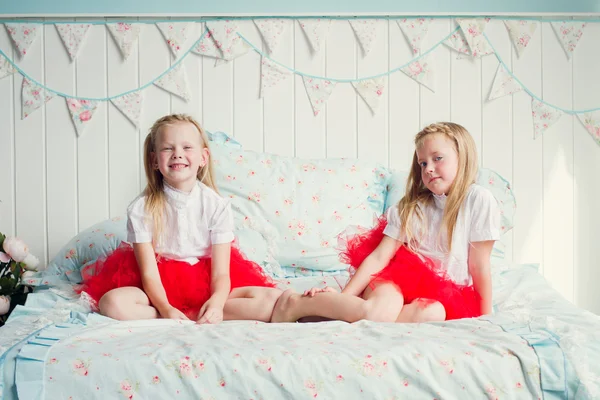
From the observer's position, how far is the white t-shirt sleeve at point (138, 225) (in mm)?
1836

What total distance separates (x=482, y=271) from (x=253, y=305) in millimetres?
586

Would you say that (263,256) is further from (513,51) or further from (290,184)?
(513,51)

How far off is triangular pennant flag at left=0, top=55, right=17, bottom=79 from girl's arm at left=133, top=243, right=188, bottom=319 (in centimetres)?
124

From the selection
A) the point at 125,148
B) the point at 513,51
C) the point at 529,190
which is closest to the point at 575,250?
the point at 529,190

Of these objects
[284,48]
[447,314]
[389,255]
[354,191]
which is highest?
[284,48]

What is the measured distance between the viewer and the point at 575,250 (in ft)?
9.24

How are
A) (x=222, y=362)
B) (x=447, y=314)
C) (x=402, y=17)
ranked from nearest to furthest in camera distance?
(x=222, y=362) → (x=447, y=314) → (x=402, y=17)

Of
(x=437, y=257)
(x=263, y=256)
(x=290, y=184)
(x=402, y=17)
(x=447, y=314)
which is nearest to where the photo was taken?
(x=447, y=314)

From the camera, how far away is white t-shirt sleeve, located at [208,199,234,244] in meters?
1.87

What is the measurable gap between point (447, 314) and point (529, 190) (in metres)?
1.26

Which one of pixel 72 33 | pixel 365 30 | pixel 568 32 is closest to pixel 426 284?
pixel 365 30

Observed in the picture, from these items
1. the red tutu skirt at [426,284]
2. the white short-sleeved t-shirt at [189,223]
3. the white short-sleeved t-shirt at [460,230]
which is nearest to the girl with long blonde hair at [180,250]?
the white short-sleeved t-shirt at [189,223]

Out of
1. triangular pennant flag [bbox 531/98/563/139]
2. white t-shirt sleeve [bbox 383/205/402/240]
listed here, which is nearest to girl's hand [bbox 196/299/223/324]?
white t-shirt sleeve [bbox 383/205/402/240]

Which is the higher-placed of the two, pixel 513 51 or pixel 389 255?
pixel 513 51
